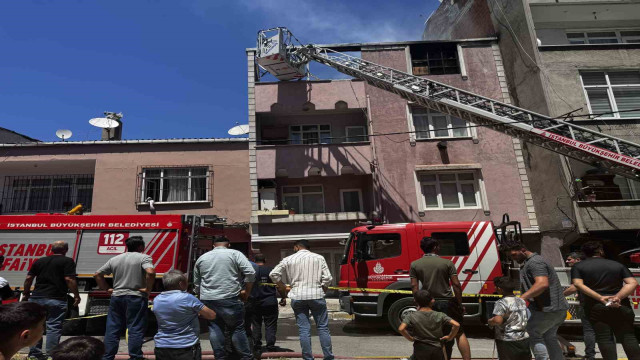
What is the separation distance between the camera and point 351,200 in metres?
17.4

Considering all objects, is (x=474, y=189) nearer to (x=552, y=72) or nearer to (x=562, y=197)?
(x=562, y=197)

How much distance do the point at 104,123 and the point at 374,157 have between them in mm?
13279

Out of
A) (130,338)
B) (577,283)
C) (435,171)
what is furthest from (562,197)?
(130,338)

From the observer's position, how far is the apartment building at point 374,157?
15.9 metres

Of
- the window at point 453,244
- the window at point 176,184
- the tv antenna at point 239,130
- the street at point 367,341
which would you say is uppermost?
the tv antenna at point 239,130

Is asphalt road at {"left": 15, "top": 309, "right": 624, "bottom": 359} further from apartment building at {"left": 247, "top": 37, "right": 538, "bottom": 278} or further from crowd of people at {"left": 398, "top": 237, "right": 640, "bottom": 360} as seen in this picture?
apartment building at {"left": 247, "top": 37, "right": 538, "bottom": 278}

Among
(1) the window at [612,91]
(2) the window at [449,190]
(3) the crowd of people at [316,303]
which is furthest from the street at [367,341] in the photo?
(1) the window at [612,91]

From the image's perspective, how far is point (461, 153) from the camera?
16531 mm

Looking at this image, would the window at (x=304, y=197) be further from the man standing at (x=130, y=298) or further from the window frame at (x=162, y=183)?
the man standing at (x=130, y=298)

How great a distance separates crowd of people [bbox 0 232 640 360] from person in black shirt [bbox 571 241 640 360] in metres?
0.01

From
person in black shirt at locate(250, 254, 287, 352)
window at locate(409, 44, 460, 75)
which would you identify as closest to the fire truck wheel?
person in black shirt at locate(250, 254, 287, 352)

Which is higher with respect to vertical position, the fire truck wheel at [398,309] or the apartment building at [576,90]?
the apartment building at [576,90]

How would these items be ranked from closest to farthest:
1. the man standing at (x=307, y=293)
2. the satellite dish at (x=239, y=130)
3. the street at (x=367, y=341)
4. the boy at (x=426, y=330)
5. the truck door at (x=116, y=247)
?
the boy at (x=426, y=330) < the man standing at (x=307, y=293) < the street at (x=367, y=341) < the truck door at (x=116, y=247) < the satellite dish at (x=239, y=130)

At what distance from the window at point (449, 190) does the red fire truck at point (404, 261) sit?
702cm
